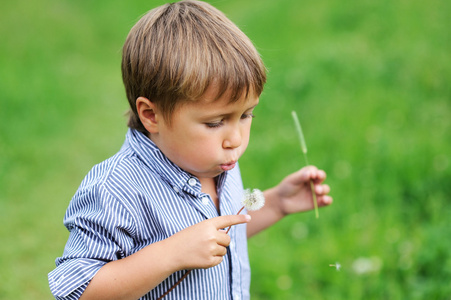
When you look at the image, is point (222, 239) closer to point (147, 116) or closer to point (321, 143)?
point (147, 116)

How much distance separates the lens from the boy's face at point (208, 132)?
137cm

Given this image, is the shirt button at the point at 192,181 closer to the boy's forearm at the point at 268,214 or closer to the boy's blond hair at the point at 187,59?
the boy's blond hair at the point at 187,59

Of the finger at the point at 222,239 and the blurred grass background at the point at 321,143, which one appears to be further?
the blurred grass background at the point at 321,143

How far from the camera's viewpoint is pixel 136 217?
1.38m

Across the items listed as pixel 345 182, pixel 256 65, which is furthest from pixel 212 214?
pixel 345 182

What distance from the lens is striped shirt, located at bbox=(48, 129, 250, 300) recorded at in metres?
1.32

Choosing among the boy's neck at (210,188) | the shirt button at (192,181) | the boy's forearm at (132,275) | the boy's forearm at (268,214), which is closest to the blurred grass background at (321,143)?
the boy's forearm at (268,214)

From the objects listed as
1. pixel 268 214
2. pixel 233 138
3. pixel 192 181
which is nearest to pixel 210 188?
pixel 192 181

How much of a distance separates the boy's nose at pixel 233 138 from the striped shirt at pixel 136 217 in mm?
157

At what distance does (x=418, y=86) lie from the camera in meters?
4.09

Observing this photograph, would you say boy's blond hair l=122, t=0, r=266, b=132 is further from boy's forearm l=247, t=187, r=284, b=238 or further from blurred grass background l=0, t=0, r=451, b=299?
blurred grass background l=0, t=0, r=451, b=299

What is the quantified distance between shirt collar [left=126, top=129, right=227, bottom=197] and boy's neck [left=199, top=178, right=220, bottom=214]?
8 cm

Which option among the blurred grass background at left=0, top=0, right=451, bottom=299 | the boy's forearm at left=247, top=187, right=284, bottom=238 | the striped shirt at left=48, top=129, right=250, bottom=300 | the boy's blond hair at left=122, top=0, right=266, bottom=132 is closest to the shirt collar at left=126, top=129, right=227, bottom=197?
the striped shirt at left=48, top=129, right=250, bottom=300

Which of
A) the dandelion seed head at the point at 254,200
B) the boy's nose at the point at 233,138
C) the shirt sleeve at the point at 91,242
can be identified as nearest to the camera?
the shirt sleeve at the point at 91,242
